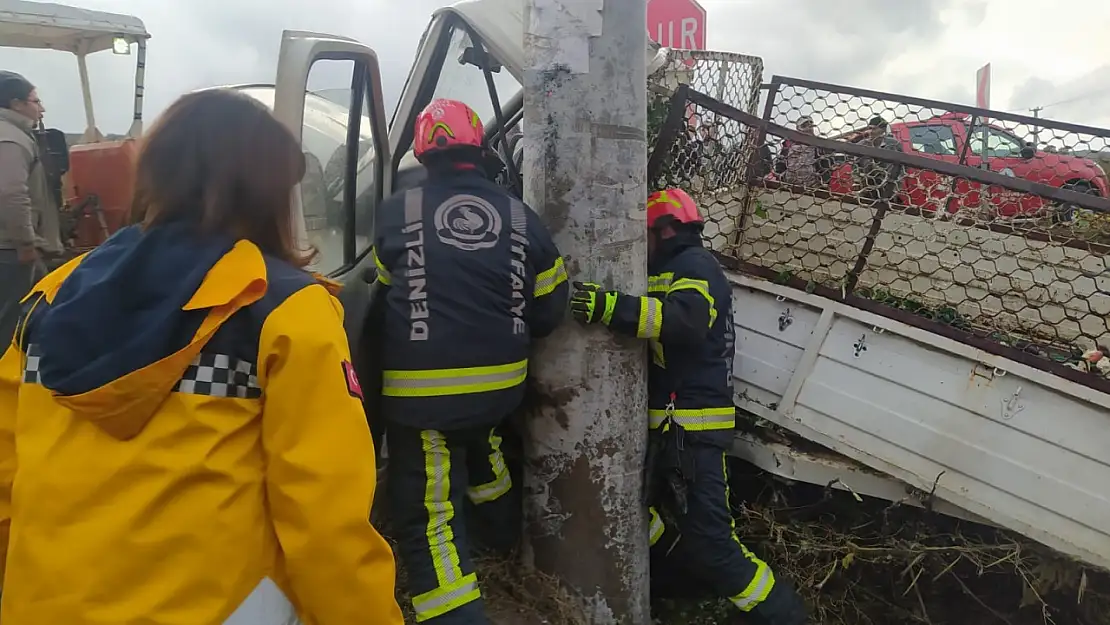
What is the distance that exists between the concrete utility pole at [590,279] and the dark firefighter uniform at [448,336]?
0.39ft

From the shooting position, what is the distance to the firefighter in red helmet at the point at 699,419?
2951mm

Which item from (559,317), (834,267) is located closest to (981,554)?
(834,267)

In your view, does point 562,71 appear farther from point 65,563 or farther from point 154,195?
point 65,563

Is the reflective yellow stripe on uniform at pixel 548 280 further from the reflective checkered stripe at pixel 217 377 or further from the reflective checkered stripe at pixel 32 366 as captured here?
the reflective checkered stripe at pixel 32 366

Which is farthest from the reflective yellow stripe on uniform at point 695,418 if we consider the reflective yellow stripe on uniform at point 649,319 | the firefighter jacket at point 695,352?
the reflective yellow stripe on uniform at point 649,319

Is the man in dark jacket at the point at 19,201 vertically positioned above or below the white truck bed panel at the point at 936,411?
above

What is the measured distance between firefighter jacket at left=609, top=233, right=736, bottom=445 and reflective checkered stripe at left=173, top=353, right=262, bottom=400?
5.84 feet

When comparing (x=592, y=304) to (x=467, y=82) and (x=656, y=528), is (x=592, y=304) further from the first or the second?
(x=467, y=82)

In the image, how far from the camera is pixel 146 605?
1281 millimetres

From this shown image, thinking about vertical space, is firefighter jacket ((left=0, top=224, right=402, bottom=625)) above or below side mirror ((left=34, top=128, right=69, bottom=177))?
below

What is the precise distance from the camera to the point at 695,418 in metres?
3.03

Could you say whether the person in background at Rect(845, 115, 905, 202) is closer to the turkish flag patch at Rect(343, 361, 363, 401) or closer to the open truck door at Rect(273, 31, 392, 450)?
the open truck door at Rect(273, 31, 392, 450)

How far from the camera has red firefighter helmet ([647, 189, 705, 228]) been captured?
3074 mm

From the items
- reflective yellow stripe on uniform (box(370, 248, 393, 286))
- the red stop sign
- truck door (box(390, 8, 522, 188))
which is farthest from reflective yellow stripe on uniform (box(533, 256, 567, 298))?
the red stop sign
